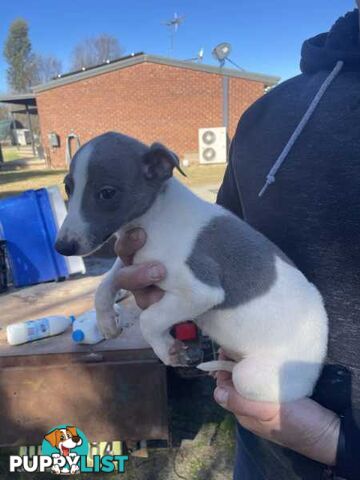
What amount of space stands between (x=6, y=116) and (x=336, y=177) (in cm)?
6823

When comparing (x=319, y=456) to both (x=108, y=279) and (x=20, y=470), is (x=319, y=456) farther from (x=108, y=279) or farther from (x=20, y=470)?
(x=20, y=470)

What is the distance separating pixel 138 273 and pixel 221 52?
72.1ft

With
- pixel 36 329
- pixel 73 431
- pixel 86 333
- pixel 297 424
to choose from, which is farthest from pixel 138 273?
pixel 73 431

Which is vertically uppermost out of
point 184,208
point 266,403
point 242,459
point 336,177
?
point 336,177

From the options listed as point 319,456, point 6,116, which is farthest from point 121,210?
point 6,116

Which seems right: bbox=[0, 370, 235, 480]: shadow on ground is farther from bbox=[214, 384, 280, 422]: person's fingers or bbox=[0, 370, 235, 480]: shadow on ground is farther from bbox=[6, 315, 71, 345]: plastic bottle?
bbox=[214, 384, 280, 422]: person's fingers

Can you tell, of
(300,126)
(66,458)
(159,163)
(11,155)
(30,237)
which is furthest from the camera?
(11,155)

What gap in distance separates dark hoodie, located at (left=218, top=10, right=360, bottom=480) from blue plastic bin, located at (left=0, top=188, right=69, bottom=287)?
335 centimetres

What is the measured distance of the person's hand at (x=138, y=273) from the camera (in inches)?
61.3

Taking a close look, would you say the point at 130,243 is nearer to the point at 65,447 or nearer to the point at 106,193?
the point at 106,193

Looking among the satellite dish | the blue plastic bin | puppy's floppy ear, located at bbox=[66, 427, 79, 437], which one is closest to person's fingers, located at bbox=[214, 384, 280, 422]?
puppy's floppy ear, located at bbox=[66, 427, 79, 437]

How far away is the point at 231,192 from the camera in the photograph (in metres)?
1.94

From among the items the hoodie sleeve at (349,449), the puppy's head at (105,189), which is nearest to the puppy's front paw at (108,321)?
the puppy's head at (105,189)

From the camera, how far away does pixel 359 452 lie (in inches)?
50.9
